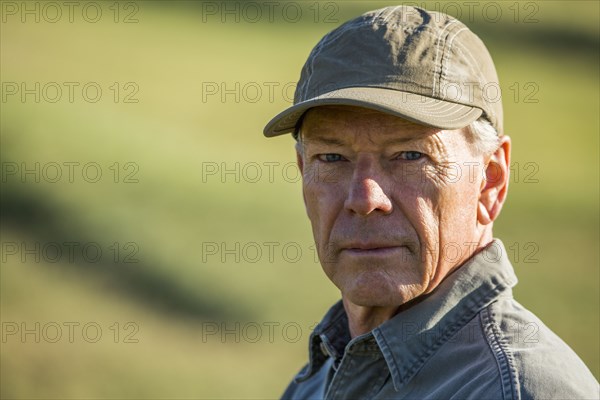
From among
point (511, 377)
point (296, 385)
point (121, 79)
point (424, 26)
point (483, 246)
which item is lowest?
point (296, 385)

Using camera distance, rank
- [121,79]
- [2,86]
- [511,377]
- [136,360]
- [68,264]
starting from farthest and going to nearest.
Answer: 1. [121,79]
2. [2,86]
3. [68,264]
4. [136,360]
5. [511,377]

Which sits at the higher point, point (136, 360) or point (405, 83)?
point (405, 83)

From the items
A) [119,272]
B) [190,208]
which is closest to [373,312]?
[119,272]

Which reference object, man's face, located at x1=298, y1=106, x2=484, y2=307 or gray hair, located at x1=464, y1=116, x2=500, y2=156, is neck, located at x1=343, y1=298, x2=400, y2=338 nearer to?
man's face, located at x1=298, y1=106, x2=484, y2=307

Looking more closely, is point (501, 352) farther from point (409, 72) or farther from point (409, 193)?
point (409, 72)

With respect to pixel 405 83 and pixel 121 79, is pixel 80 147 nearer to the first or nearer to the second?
pixel 121 79

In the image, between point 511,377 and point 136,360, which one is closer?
point 511,377

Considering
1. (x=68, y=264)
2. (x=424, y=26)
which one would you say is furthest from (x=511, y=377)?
(x=68, y=264)

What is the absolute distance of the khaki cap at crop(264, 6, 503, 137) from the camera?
1944 mm

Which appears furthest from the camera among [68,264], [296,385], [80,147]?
[80,147]

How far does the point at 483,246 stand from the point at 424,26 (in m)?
0.50

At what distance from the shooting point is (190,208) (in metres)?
6.76

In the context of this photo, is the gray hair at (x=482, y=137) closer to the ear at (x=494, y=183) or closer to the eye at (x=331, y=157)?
the ear at (x=494, y=183)

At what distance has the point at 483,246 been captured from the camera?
6.84 ft
